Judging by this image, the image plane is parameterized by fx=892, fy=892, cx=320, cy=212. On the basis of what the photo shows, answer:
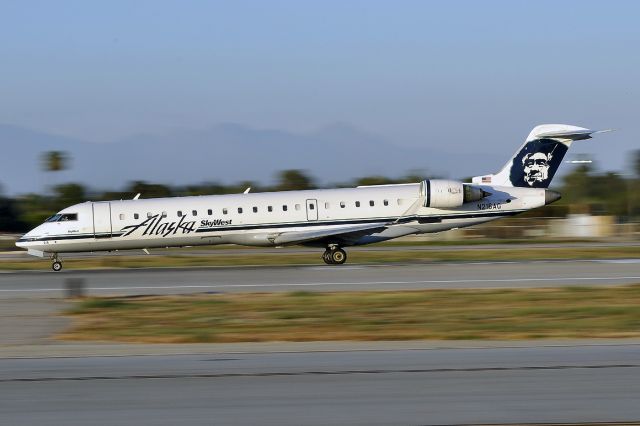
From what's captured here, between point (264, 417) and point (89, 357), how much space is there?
506cm

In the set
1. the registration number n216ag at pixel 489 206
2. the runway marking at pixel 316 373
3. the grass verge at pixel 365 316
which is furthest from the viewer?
the registration number n216ag at pixel 489 206

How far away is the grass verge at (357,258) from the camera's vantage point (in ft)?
113

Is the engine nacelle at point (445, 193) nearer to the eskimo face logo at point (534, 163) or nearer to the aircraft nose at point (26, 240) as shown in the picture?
the eskimo face logo at point (534, 163)

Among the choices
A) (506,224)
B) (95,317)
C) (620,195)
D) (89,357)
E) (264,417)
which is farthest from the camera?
(620,195)

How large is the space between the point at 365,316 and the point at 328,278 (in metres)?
8.69

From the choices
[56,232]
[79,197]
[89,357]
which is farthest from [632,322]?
[79,197]

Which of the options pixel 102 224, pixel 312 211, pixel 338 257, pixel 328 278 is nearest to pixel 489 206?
pixel 338 257

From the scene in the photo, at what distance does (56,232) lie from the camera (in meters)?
32.3

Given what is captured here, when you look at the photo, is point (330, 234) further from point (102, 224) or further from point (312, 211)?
point (102, 224)

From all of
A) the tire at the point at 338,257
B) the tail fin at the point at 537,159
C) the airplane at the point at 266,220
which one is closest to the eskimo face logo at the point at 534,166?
the tail fin at the point at 537,159

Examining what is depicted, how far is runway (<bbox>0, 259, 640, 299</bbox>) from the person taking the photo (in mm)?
24562

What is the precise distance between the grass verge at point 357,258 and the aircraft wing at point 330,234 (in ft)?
5.80

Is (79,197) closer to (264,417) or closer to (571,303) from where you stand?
(571,303)

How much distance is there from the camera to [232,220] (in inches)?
1266
